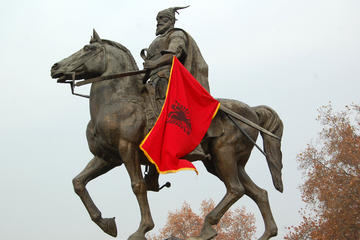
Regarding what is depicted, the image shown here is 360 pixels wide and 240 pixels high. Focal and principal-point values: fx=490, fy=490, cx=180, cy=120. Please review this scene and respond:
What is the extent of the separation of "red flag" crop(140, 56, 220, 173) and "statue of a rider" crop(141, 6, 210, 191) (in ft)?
0.83

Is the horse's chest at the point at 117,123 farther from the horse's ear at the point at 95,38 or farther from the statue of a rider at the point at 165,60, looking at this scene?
the horse's ear at the point at 95,38

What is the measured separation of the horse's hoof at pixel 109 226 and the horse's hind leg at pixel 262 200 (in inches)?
86.2

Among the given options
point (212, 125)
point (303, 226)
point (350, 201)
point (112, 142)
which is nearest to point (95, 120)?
point (112, 142)

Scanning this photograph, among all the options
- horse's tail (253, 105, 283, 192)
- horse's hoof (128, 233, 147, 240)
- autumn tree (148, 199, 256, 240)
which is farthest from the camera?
autumn tree (148, 199, 256, 240)

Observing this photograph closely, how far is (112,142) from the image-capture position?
7.03 metres

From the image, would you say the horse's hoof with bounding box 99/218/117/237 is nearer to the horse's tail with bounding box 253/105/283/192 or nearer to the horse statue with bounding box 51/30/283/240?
the horse statue with bounding box 51/30/283/240

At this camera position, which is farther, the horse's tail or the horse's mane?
the horse's tail

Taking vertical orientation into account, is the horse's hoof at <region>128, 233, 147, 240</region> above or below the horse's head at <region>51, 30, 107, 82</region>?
below

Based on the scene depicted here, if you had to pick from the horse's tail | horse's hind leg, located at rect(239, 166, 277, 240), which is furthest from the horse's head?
horse's hind leg, located at rect(239, 166, 277, 240)

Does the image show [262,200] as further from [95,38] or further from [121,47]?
[95,38]

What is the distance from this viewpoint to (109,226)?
287 inches

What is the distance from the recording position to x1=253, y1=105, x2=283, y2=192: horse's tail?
7895 millimetres

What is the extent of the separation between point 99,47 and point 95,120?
116cm

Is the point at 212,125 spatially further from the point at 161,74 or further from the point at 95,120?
the point at 95,120
